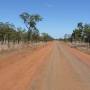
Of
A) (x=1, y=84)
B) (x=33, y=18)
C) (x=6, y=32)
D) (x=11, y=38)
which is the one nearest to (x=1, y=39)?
(x=6, y=32)

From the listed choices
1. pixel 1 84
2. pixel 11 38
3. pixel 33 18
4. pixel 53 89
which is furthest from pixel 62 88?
pixel 33 18

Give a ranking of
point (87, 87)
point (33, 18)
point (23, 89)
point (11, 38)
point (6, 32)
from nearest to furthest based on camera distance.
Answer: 1. point (23, 89)
2. point (87, 87)
3. point (6, 32)
4. point (11, 38)
5. point (33, 18)

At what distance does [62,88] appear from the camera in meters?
10.3

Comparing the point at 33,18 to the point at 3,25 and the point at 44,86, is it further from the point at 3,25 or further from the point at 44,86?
the point at 44,86

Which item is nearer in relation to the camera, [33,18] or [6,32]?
[6,32]

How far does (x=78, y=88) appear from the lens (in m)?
10.4

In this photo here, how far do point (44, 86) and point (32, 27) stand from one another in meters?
67.0

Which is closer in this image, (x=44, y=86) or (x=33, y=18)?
(x=44, y=86)

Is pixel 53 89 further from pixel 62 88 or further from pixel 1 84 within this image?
pixel 1 84

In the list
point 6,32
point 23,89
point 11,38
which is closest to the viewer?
point 23,89

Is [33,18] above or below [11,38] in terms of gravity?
above

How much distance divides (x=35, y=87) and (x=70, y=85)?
4.92 feet

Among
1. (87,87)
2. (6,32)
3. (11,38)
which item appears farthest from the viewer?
(11,38)

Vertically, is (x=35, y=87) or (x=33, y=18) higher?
(x=33, y=18)
